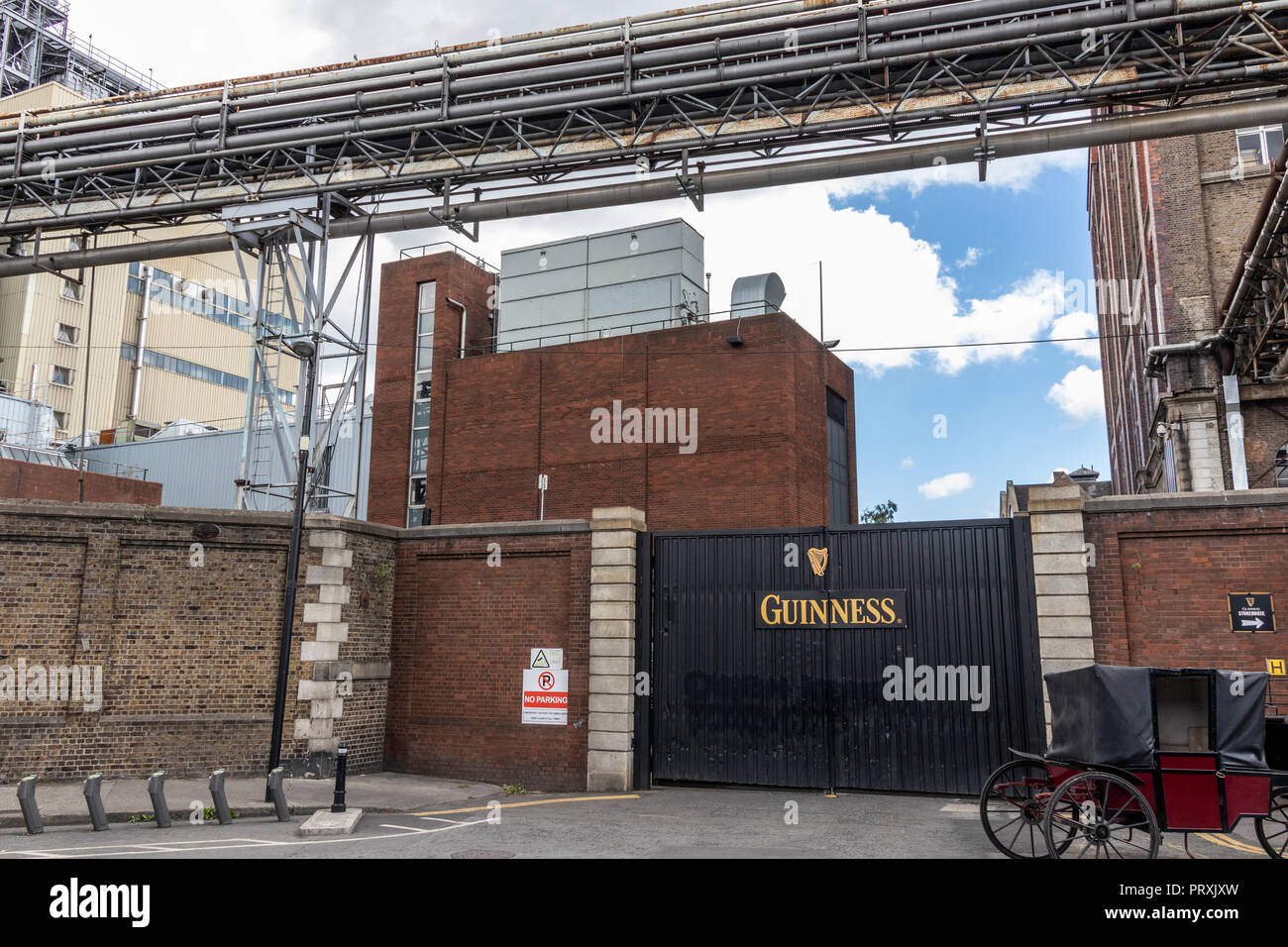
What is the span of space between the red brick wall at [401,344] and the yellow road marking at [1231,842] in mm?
30147

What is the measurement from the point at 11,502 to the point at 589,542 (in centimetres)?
980

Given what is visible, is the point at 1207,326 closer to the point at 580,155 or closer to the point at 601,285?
the point at 580,155

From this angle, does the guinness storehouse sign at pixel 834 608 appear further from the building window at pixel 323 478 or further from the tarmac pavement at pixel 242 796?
the building window at pixel 323 478

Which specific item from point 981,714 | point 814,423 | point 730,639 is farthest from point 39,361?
point 981,714

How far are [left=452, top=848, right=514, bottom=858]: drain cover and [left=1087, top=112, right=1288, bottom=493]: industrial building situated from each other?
2146 cm

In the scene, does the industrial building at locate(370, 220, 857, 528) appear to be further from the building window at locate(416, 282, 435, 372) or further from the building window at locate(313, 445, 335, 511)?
the building window at locate(313, 445, 335, 511)

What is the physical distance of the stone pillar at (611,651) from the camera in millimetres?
15430

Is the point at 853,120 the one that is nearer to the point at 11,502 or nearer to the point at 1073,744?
the point at 1073,744

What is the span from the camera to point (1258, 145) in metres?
27.3

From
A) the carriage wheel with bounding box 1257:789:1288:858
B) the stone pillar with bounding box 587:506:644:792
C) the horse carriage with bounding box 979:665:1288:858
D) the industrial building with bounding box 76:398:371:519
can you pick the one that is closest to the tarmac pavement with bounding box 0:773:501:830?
the stone pillar with bounding box 587:506:644:792

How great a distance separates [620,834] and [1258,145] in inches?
1124

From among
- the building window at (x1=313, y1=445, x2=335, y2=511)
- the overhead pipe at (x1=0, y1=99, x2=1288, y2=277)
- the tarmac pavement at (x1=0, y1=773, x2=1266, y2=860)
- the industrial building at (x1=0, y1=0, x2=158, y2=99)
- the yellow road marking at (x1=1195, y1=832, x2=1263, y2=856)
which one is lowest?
the tarmac pavement at (x1=0, y1=773, x2=1266, y2=860)

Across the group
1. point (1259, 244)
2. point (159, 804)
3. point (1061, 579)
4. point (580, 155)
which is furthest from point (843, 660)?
point (1259, 244)

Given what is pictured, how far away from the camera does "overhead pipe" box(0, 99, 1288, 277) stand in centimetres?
1518
